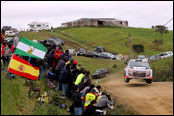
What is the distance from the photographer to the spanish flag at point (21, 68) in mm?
14122

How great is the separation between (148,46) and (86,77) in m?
68.9

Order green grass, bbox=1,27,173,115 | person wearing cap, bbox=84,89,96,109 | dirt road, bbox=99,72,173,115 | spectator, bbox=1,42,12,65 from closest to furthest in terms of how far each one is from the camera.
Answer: person wearing cap, bbox=84,89,96,109
green grass, bbox=1,27,173,115
dirt road, bbox=99,72,173,115
spectator, bbox=1,42,12,65

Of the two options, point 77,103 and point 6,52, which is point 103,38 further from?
point 77,103

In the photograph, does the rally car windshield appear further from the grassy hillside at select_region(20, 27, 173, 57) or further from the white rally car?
the grassy hillside at select_region(20, 27, 173, 57)

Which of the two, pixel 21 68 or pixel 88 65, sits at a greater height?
pixel 21 68

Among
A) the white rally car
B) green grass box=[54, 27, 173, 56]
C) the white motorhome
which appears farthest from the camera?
the white motorhome

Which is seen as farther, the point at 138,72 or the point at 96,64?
the point at 96,64

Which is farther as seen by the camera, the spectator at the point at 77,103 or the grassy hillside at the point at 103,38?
the grassy hillside at the point at 103,38

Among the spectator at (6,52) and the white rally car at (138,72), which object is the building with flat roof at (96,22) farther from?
the spectator at (6,52)

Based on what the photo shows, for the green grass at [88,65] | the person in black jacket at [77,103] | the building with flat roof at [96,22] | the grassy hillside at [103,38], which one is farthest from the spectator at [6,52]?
the building with flat roof at [96,22]

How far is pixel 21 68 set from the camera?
566 inches

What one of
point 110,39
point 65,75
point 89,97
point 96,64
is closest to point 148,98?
point 65,75

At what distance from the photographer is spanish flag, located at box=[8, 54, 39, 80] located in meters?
14.1

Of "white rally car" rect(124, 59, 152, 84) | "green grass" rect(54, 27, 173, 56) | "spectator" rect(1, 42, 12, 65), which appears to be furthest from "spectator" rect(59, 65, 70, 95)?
"green grass" rect(54, 27, 173, 56)
